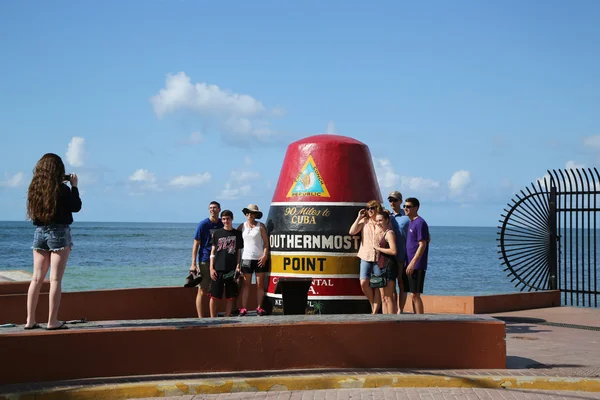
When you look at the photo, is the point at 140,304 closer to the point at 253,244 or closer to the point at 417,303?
the point at 253,244

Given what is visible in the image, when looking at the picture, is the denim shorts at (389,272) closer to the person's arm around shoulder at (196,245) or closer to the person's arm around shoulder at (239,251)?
the person's arm around shoulder at (239,251)

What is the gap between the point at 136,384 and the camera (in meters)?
7.57

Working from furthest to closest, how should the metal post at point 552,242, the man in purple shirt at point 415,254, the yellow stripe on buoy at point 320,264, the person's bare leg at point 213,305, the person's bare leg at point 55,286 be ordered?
the metal post at point 552,242 < the person's bare leg at point 213,305 < the yellow stripe on buoy at point 320,264 < the man in purple shirt at point 415,254 < the person's bare leg at point 55,286

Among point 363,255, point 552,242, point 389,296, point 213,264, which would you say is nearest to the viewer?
point 389,296

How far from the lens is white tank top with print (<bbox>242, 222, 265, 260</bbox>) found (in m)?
11.4

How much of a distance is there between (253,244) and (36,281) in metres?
4.00

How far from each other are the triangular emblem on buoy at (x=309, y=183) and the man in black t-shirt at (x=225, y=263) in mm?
1020

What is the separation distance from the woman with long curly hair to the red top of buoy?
4186 millimetres

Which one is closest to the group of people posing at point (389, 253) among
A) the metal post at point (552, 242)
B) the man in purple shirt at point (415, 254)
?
the man in purple shirt at point (415, 254)

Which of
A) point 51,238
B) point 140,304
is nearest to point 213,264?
point 140,304

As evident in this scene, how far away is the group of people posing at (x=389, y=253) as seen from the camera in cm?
1055

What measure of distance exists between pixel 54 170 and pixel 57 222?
1.70 feet

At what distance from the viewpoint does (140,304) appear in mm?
13094

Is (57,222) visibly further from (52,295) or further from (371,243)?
(371,243)
